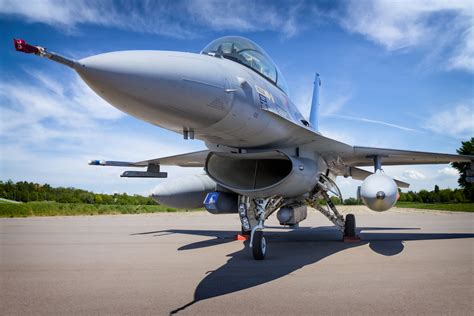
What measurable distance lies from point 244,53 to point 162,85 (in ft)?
7.67

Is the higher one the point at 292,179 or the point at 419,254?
the point at 292,179

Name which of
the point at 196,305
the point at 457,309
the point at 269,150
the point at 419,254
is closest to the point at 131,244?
the point at 269,150

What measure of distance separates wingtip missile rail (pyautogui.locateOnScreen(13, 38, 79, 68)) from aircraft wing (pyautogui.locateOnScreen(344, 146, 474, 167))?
6603 mm

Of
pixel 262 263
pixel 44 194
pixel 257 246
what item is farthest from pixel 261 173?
pixel 44 194

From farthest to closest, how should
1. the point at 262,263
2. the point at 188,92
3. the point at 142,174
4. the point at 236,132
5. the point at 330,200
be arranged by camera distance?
the point at 142,174 < the point at 330,200 < the point at 262,263 < the point at 236,132 < the point at 188,92

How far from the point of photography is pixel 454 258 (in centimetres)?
618

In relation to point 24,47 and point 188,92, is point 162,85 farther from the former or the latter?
point 24,47

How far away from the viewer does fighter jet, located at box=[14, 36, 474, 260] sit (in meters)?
3.62

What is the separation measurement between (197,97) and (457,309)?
129 inches

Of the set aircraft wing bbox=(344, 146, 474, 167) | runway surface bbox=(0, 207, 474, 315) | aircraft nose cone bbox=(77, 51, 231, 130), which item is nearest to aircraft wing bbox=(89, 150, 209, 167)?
runway surface bbox=(0, 207, 474, 315)

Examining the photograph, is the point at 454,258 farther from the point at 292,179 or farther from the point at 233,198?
the point at 233,198

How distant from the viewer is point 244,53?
567 cm

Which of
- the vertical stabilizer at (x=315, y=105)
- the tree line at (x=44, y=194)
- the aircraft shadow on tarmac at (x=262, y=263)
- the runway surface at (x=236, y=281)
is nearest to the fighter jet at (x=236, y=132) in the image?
the aircraft shadow on tarmac at (x=262, y=263)

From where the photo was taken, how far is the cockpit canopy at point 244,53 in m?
5.44
